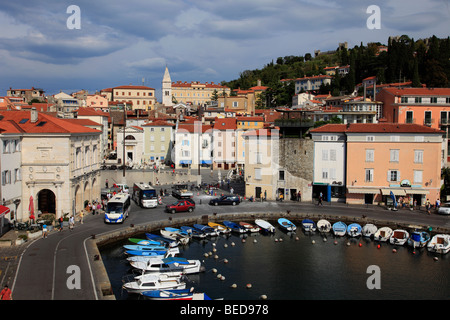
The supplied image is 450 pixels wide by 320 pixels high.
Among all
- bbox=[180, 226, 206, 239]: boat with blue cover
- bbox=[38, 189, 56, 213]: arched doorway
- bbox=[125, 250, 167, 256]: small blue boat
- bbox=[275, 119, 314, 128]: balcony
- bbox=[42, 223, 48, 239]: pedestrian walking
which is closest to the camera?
bbox=[125, 250, 167, 256]: small blue boat

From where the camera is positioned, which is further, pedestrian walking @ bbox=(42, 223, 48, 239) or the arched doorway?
the arched doorway

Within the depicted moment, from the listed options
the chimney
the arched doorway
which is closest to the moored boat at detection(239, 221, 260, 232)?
the arched doorway

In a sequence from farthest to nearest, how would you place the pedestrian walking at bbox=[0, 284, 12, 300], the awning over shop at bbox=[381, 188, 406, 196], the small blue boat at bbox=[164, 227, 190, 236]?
the awning over shop at bbox=[381, 188, 406, 196] → the small blue boat at bbox=[164, 227, 190, 236] → the pedestrian walking at bbox=[0, 284, 12, 300]

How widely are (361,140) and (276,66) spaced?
14893cm

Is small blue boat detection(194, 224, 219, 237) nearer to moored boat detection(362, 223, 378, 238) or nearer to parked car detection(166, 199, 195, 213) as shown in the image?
parked car detection(166, 199, 195, 213)

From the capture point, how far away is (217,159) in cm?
6988

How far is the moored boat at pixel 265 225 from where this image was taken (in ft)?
114

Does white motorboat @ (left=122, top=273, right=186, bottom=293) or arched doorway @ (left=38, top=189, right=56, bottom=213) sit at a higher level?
arched doorway @ (left=38, top=189, right=56, bottom=213)

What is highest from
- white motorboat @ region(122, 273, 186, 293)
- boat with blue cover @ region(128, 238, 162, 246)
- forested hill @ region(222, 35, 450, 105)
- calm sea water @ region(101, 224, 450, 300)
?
forested hill @ region(222, 35, 450, 105)

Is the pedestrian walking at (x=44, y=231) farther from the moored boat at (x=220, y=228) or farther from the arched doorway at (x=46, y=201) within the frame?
the moored boat at (x=220, y=228)

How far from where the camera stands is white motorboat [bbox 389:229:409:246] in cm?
3112

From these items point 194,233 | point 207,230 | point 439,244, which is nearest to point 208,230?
point 207,230

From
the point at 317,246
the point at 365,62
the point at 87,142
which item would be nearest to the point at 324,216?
the point at 317,246

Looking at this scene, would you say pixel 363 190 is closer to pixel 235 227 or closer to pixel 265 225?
pixel 265 225
